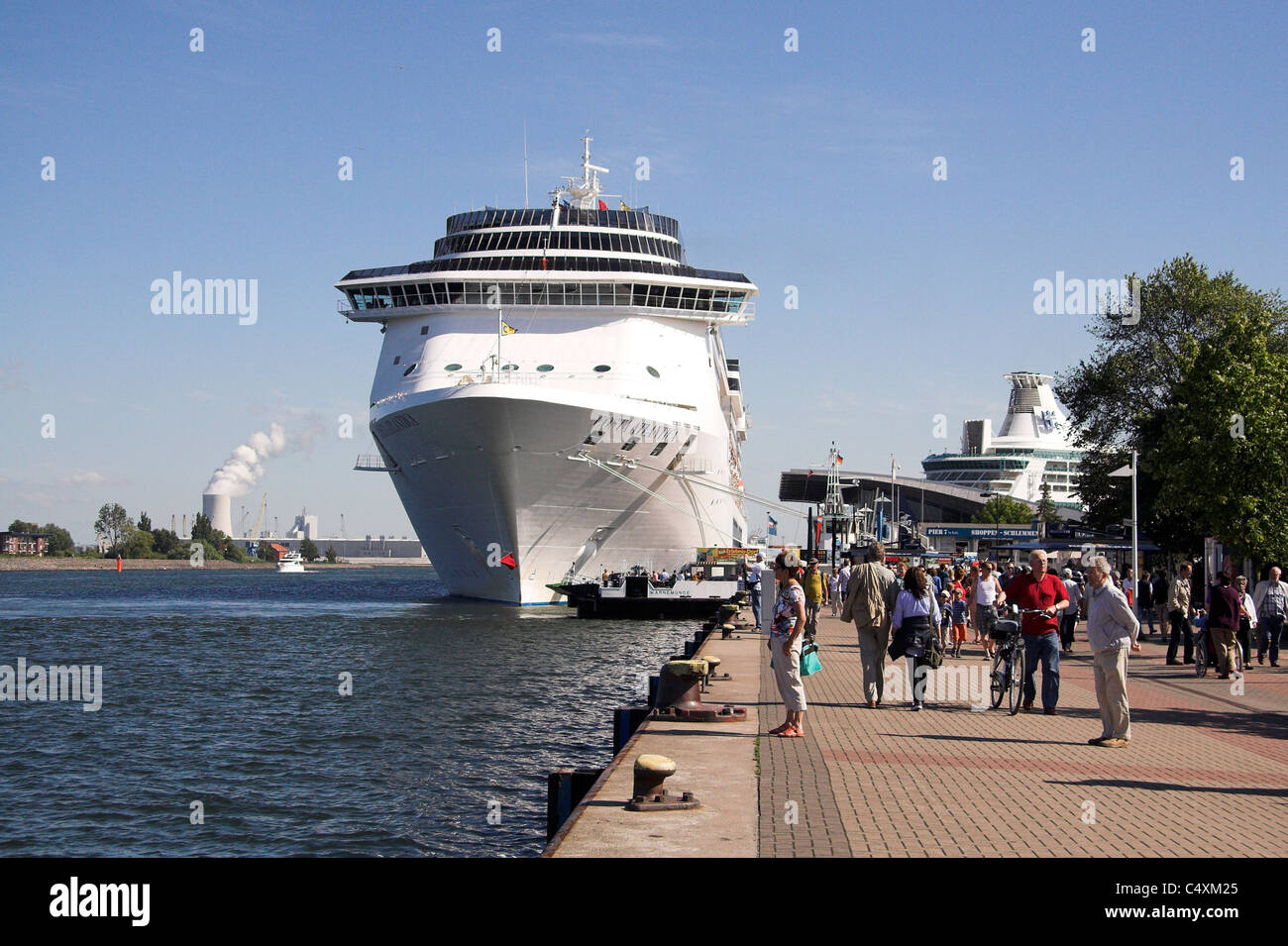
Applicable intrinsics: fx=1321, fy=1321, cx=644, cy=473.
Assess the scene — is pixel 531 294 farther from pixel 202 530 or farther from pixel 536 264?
pixel 202 530

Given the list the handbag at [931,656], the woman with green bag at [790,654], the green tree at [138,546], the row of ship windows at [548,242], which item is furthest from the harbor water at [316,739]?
the green tree at [138,546]

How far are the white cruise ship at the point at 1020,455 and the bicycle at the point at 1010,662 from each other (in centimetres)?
11994

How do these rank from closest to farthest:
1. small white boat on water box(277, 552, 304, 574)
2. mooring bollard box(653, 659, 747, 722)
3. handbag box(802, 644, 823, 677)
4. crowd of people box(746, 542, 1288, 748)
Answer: crowd of people box(746, 542, 1288, 748) → handbag box(802, 644, 823, 677) → mooring bollard box(653, 659, 747, 722) → small white boat on water box(277, 552, 304, 574)

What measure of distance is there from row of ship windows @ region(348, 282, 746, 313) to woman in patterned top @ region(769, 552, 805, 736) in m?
34.0

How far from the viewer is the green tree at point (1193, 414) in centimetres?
2798

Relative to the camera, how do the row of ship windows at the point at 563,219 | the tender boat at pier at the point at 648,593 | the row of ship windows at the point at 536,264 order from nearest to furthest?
the tender boat at pier at the point at 648,593 < the row of ship windows at the point at 536,264 < the row of ship windows at the point at 563,219

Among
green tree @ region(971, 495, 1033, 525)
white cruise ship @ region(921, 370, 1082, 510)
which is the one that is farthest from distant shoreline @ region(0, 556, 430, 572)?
green tree @ region(971, 495, 1033, 525)

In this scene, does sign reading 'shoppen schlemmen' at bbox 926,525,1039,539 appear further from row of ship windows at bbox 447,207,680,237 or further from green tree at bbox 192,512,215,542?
green tree at bbox 192,512,215,542

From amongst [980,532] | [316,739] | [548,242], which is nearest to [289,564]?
[980,532]

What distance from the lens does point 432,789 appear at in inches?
581

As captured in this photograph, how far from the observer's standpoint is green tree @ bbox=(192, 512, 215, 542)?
175 metres

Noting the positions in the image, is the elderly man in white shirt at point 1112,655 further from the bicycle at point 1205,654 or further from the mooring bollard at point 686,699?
the bicycle at point 1205,654

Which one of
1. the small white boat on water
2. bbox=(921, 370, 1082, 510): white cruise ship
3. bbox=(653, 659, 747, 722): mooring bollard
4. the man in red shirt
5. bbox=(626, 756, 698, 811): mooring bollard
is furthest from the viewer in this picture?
the small white boat on water
